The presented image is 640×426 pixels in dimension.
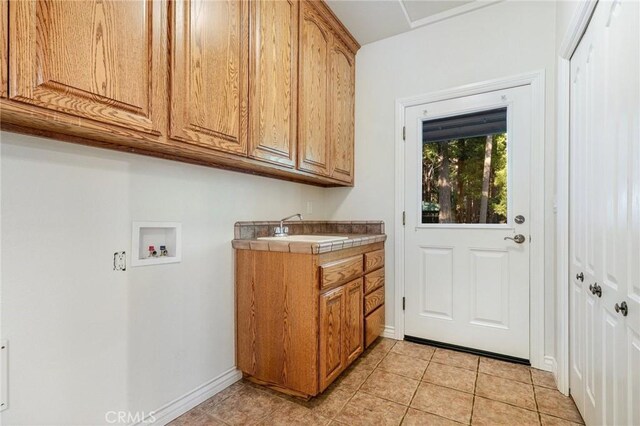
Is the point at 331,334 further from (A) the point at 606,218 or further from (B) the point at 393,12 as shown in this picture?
(B) the point at 393,12

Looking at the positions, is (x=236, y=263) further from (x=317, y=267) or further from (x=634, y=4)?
(x=634, y=4)

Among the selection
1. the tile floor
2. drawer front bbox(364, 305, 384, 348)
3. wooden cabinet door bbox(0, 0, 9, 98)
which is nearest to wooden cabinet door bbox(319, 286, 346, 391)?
the tile floor

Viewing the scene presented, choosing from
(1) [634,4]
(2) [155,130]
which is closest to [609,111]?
(1) [634,4]

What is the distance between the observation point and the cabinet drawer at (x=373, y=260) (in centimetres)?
227

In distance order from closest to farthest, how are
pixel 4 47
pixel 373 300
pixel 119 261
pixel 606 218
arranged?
pixel 4 47
pixel 606 218
pixel 119 261
pixel 373 300

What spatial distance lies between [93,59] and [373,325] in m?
2.30

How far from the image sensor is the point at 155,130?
1206mm

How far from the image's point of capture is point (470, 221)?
7.70 ft

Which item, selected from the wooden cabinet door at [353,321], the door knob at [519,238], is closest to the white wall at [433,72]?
the door knob at [519,238]

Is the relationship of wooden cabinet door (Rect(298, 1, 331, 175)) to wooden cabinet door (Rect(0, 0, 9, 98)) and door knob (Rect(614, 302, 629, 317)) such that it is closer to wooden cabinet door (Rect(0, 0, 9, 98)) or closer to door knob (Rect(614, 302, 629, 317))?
wooden cabinet door (Rect(0, 0, 9, 98))

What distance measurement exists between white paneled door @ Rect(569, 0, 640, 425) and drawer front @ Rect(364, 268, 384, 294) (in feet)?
4.01

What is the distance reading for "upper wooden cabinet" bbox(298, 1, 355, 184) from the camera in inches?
83.3

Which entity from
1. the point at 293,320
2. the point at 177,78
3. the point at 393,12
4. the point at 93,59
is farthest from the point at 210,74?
the point at 393,12

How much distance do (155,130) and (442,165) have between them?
2.11 metres
